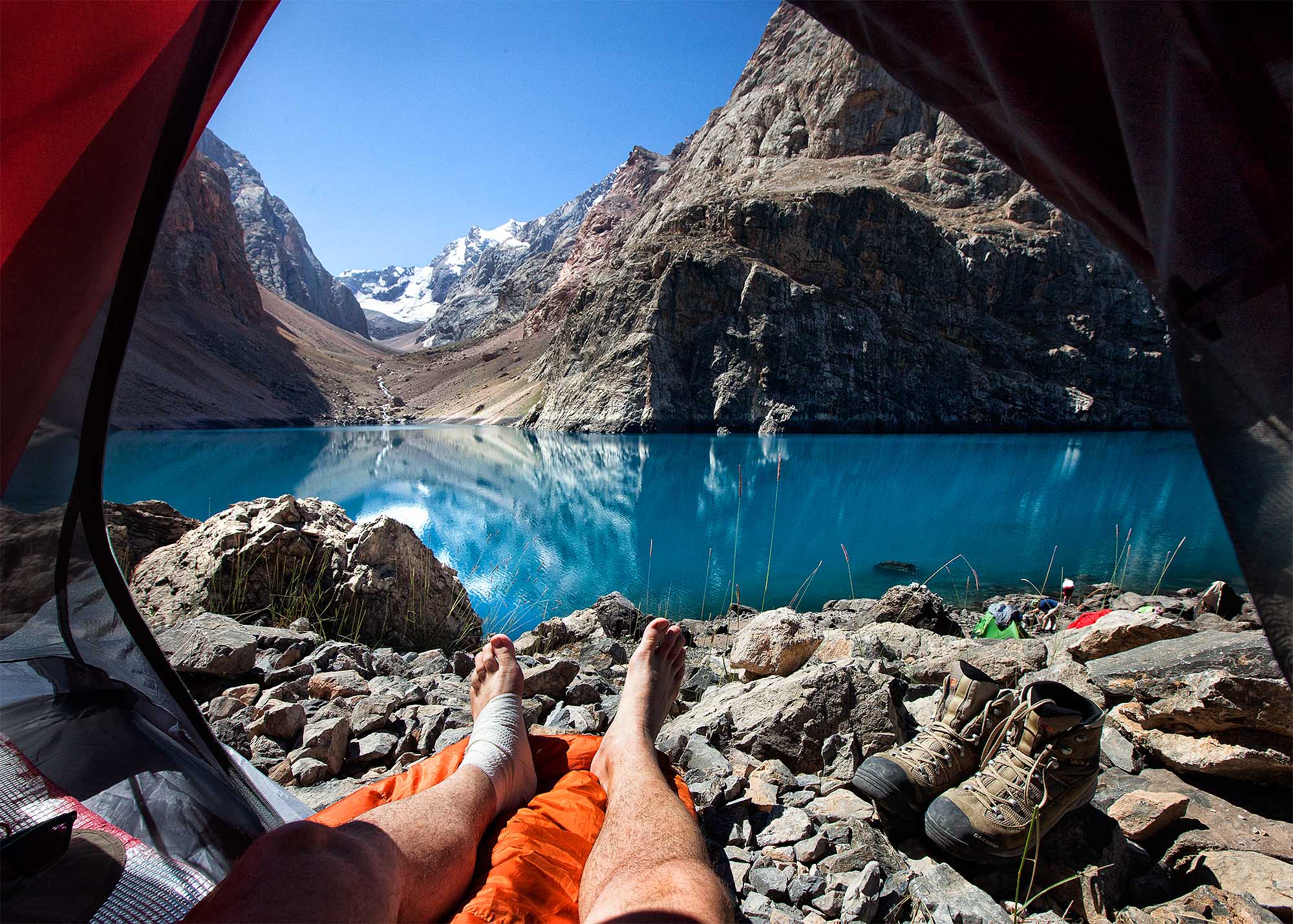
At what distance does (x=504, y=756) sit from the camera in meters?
1.36

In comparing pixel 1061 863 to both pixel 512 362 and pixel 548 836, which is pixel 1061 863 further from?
pixel 512 362

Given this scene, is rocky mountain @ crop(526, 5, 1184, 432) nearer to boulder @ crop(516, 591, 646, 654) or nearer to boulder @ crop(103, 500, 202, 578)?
boulder @ crop(516, 591, 646, 654)

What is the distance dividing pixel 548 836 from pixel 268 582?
9.37ft

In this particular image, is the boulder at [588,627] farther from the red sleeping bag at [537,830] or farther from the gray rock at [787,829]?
the gray rock at [787,829]

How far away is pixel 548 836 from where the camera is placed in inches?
45.7

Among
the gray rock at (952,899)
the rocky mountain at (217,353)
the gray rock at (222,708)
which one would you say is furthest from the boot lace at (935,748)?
the rocky mountain at (217,353)

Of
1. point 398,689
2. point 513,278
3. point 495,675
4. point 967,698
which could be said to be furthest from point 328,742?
point 513,278

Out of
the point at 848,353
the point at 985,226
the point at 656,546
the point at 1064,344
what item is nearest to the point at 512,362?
the point at 848,353

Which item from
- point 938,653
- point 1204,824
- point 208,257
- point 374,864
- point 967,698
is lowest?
point 938,653

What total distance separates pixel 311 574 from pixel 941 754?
326 cm

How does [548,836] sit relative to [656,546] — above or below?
above

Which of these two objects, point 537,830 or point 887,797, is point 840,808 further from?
point 537,830

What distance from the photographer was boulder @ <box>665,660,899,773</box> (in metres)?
1.83

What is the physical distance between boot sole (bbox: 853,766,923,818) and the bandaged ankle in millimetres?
781
